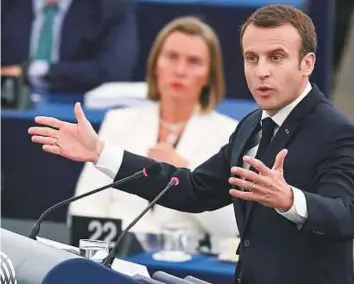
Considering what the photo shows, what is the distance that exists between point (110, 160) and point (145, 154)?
5.86 feet

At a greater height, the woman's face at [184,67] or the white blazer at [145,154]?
the woman's face at [184,67]

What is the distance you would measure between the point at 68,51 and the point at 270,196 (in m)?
3.86

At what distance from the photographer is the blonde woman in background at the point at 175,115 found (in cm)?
483

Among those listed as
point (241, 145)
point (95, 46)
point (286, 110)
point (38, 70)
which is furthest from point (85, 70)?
point (286, 110)

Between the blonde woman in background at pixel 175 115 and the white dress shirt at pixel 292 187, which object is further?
the blonde woman in background at pixel 175 115

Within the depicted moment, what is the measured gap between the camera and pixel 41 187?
5.73 m

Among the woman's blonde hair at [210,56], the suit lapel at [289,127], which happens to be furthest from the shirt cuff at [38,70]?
the suit lapel at [289,127]

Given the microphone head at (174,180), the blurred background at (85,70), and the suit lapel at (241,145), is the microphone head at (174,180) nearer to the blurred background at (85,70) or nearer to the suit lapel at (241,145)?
the suit lapel at (241,145)

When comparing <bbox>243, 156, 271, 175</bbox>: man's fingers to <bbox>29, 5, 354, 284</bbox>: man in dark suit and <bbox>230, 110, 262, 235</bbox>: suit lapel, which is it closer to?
<bbox>29, 5, 354, 284</bbox>: man in dark suit

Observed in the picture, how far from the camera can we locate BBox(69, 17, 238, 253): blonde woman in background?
15.8 ft

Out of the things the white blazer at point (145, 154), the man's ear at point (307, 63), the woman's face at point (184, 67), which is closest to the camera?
the man's ear at point (307, 63)

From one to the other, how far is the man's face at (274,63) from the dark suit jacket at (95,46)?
10.9 ft

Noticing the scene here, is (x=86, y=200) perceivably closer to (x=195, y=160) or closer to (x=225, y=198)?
(x=195, y=160)

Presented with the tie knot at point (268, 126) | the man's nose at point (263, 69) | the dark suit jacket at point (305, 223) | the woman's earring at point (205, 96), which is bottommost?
the dark suit jacket at point (305, 223)
